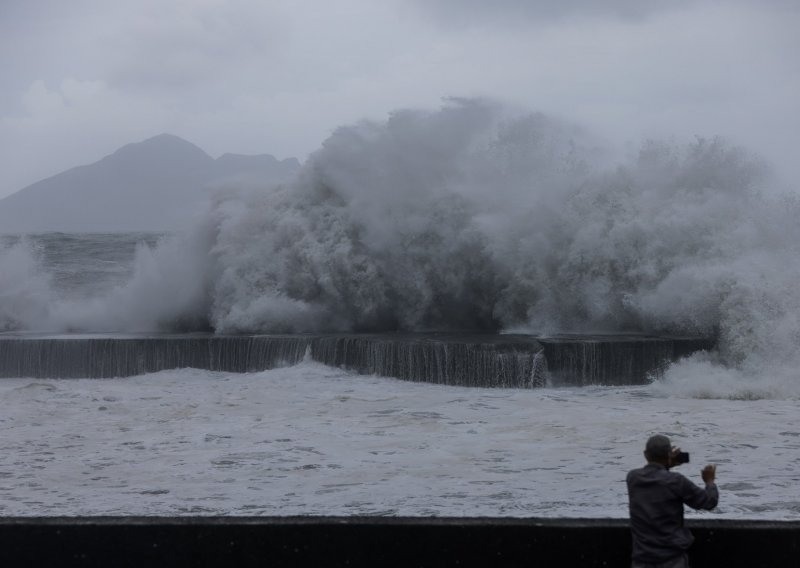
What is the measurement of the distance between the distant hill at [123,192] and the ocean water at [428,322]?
64.6m

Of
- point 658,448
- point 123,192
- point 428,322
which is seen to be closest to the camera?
point 658,448

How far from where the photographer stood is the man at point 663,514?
3.81 metres

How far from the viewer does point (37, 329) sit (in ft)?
61.6

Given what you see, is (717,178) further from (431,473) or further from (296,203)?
(431,473)

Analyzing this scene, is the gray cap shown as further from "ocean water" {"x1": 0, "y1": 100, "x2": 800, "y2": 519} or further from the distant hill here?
the distant hill

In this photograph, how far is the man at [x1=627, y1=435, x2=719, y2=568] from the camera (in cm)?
381

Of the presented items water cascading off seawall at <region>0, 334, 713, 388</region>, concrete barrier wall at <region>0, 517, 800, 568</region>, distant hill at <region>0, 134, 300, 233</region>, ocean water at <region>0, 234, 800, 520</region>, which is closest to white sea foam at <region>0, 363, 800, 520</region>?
ocean water at <region>0, 234, 800, 520</region>

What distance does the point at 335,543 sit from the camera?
13.1 ft

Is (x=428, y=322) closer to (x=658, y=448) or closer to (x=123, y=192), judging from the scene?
(x=658, y=448)

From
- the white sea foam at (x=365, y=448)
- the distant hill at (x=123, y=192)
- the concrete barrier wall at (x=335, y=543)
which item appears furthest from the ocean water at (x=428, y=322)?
the distant hill at (x=123, y=192)

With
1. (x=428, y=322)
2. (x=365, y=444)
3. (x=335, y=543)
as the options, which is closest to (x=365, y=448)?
(x=365, y=444)

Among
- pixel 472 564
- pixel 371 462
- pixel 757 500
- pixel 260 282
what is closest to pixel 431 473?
pixel 371 462

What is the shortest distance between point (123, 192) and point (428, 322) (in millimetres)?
97921

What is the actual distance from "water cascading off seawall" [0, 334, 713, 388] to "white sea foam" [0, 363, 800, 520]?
14.2 inches
